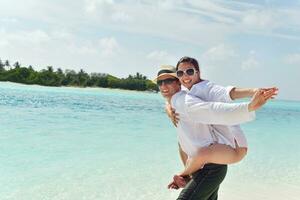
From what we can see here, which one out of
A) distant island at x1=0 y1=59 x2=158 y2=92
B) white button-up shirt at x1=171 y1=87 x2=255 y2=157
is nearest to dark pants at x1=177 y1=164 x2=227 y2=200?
white button-up shirt at x1=171 y1=87 x2=255 y2=157

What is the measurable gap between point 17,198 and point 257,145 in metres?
9.78

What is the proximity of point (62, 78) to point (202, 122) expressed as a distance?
276ft

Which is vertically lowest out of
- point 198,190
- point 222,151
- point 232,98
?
point 198,190

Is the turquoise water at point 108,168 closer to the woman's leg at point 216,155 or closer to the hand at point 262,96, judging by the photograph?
the woman's leg at point 216,155

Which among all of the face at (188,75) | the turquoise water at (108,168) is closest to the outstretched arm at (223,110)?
the face at (188,75)

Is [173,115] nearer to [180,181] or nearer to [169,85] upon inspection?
[169,85]

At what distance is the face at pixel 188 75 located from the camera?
9.10ft

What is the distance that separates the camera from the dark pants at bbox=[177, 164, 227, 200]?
284 cm

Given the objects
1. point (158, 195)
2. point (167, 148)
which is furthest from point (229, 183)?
point (167, 148)

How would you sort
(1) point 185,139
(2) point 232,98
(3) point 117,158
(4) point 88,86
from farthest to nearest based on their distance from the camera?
1. (4) point 88,86
2. (3) point 117,158
3. (1) point 185,139
4. (2) point 232,98

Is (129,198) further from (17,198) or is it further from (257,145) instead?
(257,145)

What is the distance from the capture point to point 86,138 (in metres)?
13.0

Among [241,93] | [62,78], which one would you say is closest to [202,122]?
[241,93]

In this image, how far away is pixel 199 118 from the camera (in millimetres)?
2609
